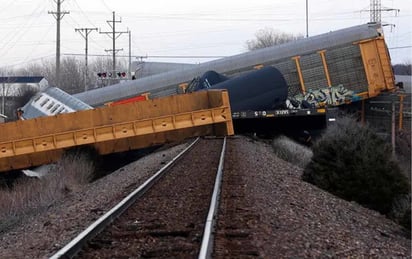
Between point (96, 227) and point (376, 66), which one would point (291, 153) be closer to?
point (376, 66)

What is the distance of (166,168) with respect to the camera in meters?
19.3

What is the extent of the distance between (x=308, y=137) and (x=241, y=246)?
1028 inches

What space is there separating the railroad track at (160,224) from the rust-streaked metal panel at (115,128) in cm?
878

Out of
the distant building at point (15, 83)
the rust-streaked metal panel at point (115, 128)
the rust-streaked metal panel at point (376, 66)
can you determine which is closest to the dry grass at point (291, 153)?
the rust-streaked metal panel at point (115, 128)

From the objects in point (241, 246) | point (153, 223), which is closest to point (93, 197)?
point (153, 223)

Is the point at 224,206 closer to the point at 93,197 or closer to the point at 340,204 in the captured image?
the point at 340,204

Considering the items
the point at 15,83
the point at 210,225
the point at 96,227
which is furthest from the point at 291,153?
the point at 15,83

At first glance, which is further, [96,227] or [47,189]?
[47,189]

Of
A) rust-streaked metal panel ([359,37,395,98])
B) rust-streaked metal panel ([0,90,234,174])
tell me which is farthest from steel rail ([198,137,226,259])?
rust-streaked metal panel ([359,37,395,98])

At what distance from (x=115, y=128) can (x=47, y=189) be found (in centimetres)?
698

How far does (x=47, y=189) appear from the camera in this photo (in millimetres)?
19156

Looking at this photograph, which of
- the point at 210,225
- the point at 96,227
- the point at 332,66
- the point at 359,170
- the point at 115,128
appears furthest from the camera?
the point at 332,66

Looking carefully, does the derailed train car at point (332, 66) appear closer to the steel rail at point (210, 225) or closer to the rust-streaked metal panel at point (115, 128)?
the rust-streaked metal panel at point (115, 128)

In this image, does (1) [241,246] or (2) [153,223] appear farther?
(2) [153,223]
